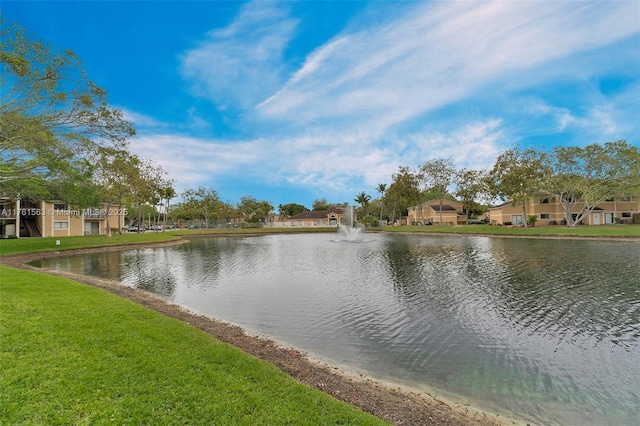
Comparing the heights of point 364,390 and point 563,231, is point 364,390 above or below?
below

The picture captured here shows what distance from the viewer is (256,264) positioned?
799 inches

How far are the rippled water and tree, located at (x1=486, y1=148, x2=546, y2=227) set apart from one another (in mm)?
29518

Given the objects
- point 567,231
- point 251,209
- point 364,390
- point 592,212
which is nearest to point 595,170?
point 567,231

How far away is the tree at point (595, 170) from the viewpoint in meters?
39.6

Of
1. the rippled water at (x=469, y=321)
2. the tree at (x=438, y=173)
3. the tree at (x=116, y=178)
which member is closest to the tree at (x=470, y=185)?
the tree at (x=438, y=173)

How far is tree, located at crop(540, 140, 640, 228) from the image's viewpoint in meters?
39.6

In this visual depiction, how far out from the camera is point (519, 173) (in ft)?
147

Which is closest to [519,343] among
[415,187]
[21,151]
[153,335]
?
[153,335]

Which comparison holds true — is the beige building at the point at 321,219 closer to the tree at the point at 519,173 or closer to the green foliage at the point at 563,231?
the green foliage at the point at 563,231

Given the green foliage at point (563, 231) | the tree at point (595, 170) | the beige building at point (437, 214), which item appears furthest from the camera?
the beige building at point (437, 214)

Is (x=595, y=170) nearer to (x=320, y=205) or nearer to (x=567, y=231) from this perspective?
(x=567, y=231)

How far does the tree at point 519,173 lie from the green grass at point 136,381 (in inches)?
1946

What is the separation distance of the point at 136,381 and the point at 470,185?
6171 cm

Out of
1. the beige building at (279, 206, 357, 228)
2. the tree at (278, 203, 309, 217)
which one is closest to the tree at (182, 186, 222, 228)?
the beige building at (279, 206, 357, 228)
